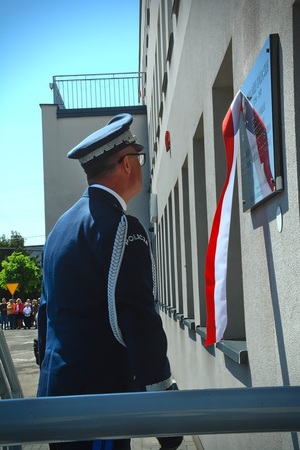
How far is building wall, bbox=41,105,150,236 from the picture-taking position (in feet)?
94.2

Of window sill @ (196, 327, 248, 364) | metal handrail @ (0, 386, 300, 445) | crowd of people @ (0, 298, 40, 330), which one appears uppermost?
metal handrail @ (0, 386, 300, 445)

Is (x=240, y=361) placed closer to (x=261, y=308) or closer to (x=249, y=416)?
(x=261, y=308)

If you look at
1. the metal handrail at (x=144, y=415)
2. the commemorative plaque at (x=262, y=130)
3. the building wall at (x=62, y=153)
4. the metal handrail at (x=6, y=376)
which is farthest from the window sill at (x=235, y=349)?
the building wall at (x=62, y=153)

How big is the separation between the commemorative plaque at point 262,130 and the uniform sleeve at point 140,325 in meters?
0.67

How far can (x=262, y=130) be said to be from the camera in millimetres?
3264

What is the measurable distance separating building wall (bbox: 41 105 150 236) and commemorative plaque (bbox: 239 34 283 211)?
24.9 meters

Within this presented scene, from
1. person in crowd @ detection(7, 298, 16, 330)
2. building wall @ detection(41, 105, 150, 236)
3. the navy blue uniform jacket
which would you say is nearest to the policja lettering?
the navy blue uniform jacket

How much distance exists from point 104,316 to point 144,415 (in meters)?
1.50

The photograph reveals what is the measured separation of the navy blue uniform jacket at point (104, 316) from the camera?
280 centimetres

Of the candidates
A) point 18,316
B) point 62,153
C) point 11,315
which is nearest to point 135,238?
point 62,153

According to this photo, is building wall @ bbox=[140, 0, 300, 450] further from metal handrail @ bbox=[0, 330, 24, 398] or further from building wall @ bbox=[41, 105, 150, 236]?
building wall @ bbox=[41, 105, 150, 236]

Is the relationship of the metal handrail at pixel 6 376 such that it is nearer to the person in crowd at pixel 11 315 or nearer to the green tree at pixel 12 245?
the person in crowd at pixel 11 315

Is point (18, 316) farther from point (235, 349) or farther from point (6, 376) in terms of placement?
point (6, 376)

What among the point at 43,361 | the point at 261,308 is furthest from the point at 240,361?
the point at 43,361
